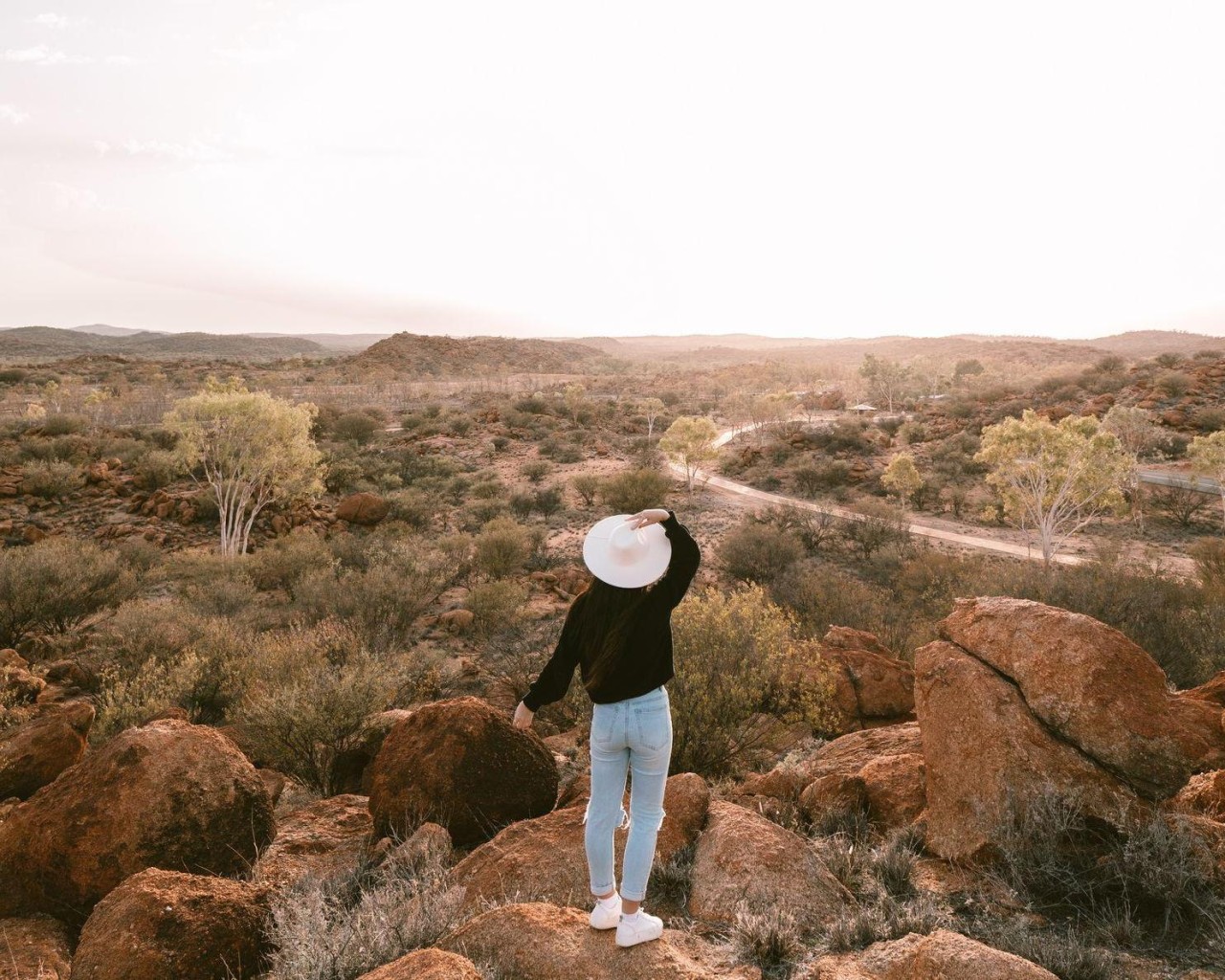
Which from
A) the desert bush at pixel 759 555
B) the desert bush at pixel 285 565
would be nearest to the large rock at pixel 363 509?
the desert bush at pixel 285 565

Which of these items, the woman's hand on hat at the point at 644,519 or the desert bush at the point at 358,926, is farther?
the woman's hand on hat at the point at 644,519

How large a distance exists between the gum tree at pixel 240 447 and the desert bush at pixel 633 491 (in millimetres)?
10107

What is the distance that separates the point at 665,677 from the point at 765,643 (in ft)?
20.4

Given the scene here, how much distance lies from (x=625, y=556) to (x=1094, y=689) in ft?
11.1

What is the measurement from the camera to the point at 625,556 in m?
2.90

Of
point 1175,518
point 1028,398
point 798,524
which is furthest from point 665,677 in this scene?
point 1028,398

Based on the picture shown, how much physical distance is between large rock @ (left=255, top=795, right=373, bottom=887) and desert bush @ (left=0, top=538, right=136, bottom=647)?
9.33 m

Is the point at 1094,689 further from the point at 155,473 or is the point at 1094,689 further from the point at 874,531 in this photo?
the point at 155,473

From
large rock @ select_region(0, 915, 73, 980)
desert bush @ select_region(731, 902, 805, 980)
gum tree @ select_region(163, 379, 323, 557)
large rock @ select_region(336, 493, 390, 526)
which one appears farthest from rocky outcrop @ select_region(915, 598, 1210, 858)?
large rock @ select_region(336, 493, 390, 526)

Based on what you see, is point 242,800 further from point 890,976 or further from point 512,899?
point 890,976

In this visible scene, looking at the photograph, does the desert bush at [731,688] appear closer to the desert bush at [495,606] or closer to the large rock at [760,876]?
the large rock at [760,876]

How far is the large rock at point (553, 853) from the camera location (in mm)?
3613

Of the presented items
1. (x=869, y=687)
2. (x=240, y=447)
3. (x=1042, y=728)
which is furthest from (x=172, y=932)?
(x=240, y=447)

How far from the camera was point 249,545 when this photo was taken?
19.6 metres
